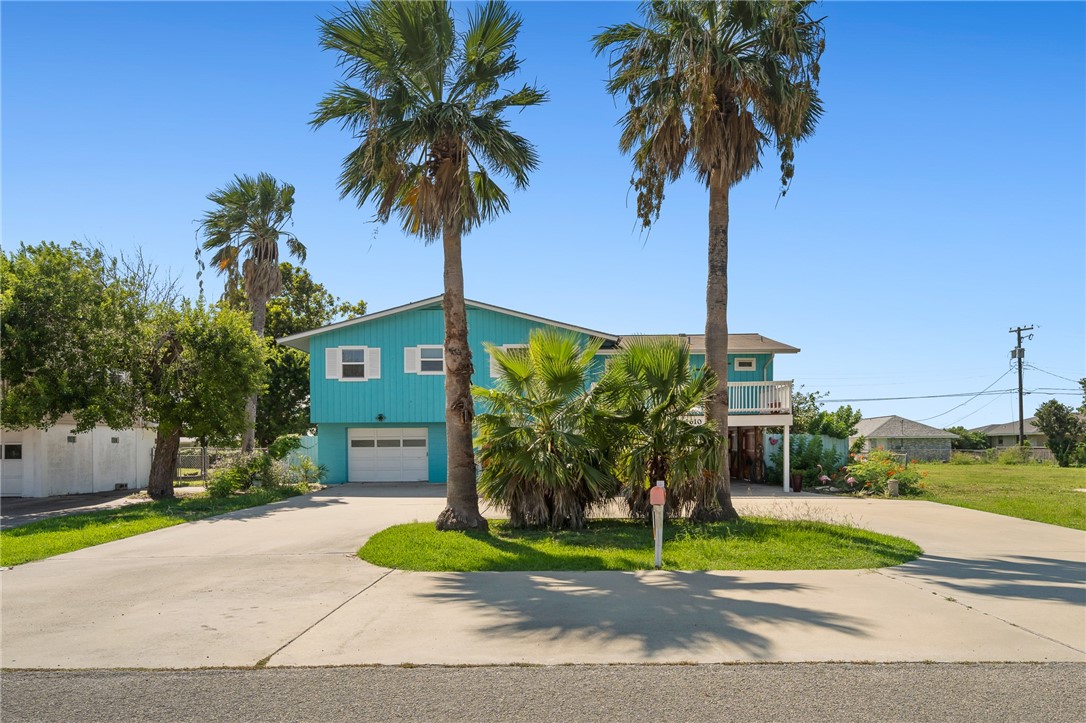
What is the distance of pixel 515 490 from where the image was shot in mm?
13445

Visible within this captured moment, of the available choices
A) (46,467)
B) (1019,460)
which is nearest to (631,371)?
(46,467)

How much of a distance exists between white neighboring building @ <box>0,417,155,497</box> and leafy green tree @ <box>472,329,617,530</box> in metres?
13.4

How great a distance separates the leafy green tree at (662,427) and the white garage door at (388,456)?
51.2 feet

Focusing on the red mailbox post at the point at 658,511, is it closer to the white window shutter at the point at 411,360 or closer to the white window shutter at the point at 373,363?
the white window shutter at the point at 411,360

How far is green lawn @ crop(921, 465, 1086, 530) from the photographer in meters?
16.7

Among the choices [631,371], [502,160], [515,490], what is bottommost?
[515,490]

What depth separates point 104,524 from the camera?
15578mm

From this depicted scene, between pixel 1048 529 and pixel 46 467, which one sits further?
pixel 46 467

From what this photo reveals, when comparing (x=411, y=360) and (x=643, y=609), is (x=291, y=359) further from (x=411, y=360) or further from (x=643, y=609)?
(x=643, y=609)

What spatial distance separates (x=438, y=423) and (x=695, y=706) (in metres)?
23.4

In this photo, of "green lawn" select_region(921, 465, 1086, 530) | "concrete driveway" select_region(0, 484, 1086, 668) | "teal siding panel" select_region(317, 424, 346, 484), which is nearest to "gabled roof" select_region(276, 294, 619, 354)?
"teal siding panel" select_region(317, 424, 346, 484)

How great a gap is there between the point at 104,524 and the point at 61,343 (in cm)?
538

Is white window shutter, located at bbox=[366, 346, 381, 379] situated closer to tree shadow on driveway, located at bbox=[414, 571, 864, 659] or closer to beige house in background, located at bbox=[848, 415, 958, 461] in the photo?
tree shadow on driveway, located at bbox=[414, 571, 864, 659]

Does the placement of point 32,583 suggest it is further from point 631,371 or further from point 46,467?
point 46,467
